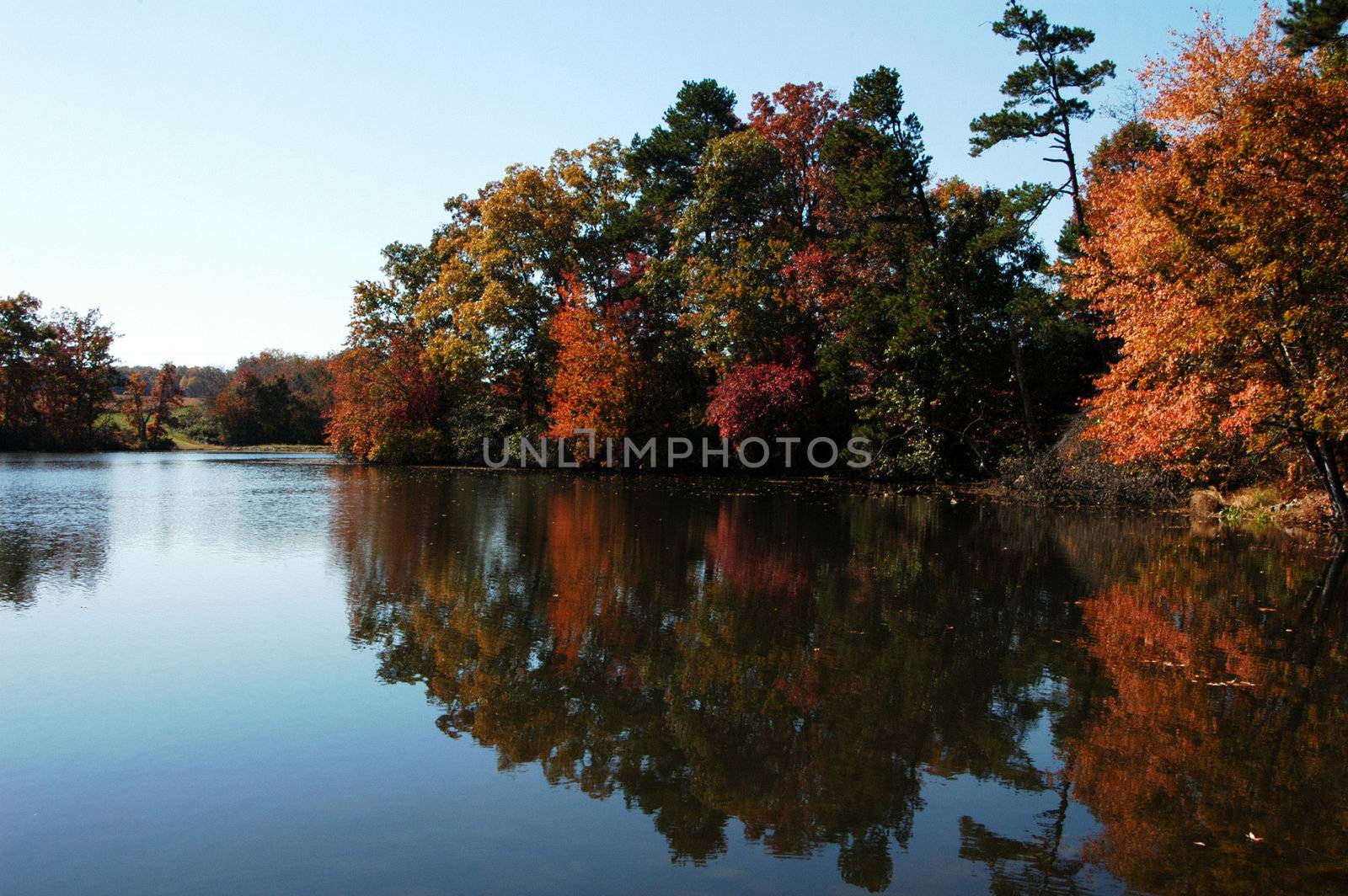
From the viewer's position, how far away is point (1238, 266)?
47.6 feet

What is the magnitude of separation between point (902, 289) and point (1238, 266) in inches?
524

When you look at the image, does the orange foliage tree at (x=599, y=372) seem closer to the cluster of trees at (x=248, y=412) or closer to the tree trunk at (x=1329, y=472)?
the tree trunk at (x=1329, y=472)

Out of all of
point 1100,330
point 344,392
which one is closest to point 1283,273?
point 1100,330

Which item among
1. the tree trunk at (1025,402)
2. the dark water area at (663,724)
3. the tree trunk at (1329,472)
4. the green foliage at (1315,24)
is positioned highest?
the green foliage at (1315,24)

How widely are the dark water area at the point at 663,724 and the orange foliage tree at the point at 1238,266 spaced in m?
3.33

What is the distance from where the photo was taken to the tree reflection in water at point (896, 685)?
471 centimetres

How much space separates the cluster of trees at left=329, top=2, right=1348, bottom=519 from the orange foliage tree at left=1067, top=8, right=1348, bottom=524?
5 centimetres

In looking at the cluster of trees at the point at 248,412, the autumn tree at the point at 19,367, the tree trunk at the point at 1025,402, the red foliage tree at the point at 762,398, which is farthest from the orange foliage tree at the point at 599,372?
the autumn tree at the point at 19,367

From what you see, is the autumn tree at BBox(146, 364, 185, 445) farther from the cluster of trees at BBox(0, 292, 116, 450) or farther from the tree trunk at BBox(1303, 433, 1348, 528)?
the tree trunk at BBox(1303, 433, 1348, 528)

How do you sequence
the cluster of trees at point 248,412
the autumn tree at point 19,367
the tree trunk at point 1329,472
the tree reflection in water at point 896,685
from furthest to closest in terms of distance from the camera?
the cluster of trees at point 248,412
the autumn tree at point 19,367
the tree trunk at point 1329,472
the tree reflection in water at point 896,685

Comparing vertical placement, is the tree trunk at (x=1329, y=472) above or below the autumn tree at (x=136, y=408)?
below

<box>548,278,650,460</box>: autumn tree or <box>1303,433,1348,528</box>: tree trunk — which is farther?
<box>548,278,650,460</box>: autumn tree

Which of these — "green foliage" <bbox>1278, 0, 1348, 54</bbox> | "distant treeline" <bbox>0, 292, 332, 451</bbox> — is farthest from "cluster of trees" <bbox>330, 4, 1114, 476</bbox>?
"distant treeline" <bbox>0, 292, 332, 451</bbox>

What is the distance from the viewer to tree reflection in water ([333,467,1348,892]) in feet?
15.4
